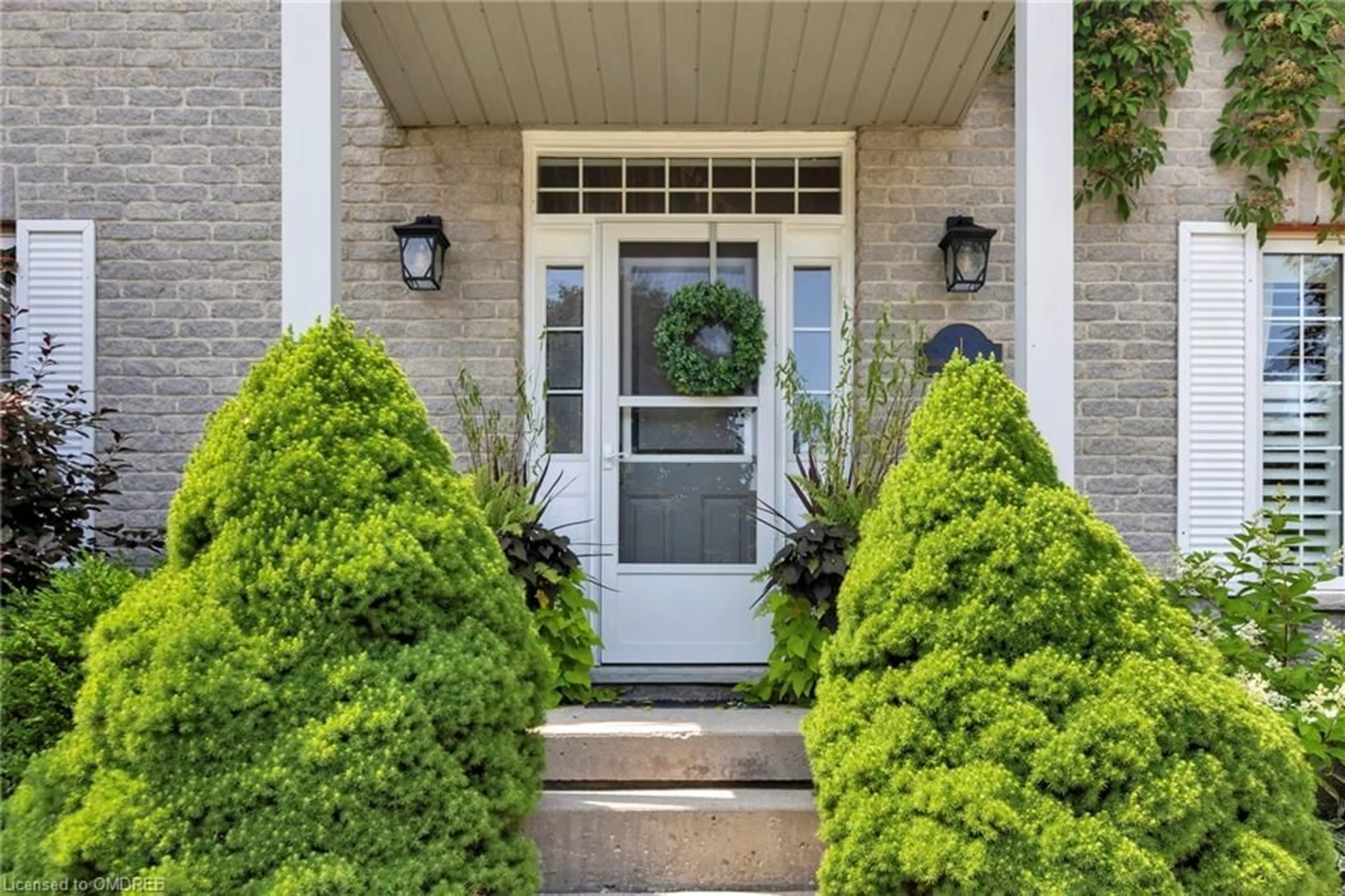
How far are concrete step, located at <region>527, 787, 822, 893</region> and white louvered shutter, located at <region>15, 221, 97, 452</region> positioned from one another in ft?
9.30

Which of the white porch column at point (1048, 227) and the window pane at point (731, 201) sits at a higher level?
the window pane at point (731, 201)

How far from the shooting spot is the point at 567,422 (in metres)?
4.03

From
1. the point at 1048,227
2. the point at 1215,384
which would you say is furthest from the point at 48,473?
the point at 1215,384

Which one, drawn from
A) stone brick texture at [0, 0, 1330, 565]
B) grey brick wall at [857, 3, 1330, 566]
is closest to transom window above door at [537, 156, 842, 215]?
stone brick texture at [0, 0, 1330, 565]

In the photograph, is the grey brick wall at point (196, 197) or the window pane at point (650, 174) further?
the window pane at point (650, 174)

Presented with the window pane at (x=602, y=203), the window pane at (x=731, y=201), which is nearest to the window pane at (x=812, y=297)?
the window pane at (x=731, y=201)

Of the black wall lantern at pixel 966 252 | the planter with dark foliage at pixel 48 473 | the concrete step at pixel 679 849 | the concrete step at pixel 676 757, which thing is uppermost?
the black wall lantern at pixel 966 252

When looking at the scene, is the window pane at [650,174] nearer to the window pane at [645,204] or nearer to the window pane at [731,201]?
the window pane at [645,204]

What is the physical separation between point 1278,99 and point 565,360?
10.7ft

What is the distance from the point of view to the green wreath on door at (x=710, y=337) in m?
3.90

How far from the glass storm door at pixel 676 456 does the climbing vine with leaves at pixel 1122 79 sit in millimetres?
Answer: 1420

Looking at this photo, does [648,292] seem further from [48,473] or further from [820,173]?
[48,473]

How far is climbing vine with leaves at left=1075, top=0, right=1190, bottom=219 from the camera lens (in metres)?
3.77

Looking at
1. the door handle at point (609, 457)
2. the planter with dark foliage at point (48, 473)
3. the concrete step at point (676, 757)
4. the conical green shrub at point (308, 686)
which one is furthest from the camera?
the door handle at point (609, 457)
